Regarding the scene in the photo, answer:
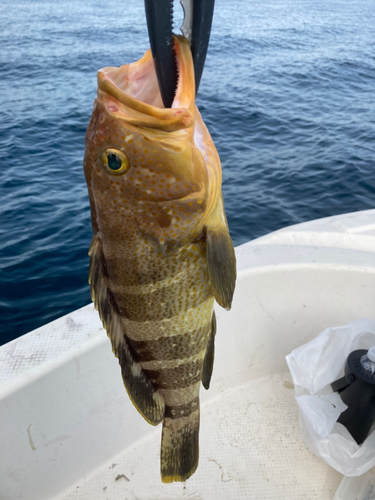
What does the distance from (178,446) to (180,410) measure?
0.53 feet

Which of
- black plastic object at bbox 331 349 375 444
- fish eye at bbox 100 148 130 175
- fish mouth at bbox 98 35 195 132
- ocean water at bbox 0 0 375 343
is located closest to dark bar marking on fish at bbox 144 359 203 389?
fish eye at bbox 100 148 130 175

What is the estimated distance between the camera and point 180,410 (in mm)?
1654

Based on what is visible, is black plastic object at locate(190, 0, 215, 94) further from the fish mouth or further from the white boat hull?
the white boat hull

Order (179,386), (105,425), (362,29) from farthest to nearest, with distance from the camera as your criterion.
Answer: (362,29)
(105,425)
(179,386)

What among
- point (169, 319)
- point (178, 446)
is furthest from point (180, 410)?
point (169, 319)

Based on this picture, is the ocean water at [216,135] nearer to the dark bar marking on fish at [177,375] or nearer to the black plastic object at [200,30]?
the dark bar marking on fish at [177,375]

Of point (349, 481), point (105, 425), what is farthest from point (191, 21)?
point (349, 481)

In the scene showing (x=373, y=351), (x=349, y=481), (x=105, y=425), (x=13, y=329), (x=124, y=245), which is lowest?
(x=13, y=329)

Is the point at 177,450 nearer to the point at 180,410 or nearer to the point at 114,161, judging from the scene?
A: the point at 180,410

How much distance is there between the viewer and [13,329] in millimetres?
4371

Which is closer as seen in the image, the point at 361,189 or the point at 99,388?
the point at 99,388

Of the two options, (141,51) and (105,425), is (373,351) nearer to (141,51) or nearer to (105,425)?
(105,425)

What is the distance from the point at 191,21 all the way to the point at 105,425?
2.32 metres

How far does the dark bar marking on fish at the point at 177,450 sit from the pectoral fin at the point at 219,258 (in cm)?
69
